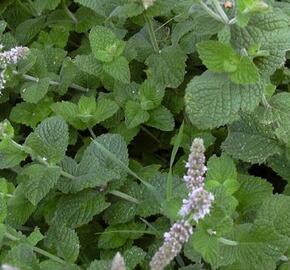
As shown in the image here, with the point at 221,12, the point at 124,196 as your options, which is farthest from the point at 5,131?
the point at 221,12

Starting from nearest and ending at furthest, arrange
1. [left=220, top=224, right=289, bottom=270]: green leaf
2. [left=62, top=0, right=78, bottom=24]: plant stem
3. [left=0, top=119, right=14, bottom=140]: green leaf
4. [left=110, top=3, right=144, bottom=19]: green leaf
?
1. [left=220, top=224, right=289, bottom=270]: green leaf
2. [left=0, top=119, right=14, bottom=140]: green leaf
3. [left=110, top=3, right=144, bottom=19]: green leaf
4. [left=62, top=0, right=78, bottom=24]: plant stem

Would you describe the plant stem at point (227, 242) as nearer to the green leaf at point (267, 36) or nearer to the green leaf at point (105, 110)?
the green leaf at point (267, 36)

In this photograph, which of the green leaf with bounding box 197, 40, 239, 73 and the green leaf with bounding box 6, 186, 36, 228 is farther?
the green leaf with bounding box 6, 186, 36, 228

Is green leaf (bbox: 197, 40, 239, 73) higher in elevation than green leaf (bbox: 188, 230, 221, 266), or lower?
higher

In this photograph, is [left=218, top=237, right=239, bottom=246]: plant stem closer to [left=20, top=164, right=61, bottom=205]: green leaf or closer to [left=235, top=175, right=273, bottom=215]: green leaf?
[left=235, top=175, right=273, bottom=215]: green leaf

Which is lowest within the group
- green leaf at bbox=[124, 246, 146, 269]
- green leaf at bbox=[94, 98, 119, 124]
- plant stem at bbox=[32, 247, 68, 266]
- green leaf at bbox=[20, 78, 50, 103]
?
green leaf at bbox=[124, 246, 146, 269]

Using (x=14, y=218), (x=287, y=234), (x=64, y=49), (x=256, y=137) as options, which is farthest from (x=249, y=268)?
(x=64, y=49)

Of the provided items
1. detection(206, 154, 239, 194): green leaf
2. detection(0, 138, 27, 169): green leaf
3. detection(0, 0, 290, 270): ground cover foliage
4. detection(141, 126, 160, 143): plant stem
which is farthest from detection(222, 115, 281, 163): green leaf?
detection(0, 138, 27, 169): green leaf

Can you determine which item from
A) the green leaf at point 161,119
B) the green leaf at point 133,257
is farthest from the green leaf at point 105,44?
the green leaf at point 133,257

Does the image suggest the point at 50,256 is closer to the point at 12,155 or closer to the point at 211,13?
the point at 12,155

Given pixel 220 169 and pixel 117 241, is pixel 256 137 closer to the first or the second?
pixel 220 169
